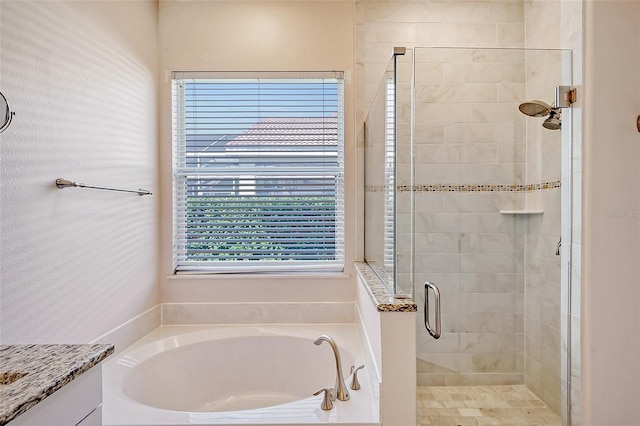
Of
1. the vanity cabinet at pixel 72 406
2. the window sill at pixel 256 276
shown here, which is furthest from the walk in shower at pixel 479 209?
the vanity cabinet at pixel 72 406

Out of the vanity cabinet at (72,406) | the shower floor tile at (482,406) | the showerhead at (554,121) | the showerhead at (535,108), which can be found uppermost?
the showerhead at (535,108)

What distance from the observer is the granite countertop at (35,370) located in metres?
0.77

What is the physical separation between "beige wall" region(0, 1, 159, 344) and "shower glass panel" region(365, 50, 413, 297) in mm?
1359

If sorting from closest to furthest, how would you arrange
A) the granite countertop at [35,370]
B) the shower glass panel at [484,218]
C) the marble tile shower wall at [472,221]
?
the granite countertop at [35,370] → the shower glass panel at [484,218] → the marble tile shower wall at [472,221]

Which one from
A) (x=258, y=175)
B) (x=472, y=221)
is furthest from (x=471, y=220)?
(x=258, y=175)

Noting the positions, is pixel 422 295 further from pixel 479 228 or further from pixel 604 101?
pixel 604 101

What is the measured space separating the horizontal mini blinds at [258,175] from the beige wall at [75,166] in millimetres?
257

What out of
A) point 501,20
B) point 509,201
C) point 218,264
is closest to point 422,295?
point 509,201

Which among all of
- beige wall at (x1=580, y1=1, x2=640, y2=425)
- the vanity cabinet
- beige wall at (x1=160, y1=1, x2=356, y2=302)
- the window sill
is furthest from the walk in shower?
the vanity cabinet

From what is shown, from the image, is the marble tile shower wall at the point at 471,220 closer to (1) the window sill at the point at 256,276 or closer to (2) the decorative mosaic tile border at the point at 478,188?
(2) the decorative mosaic tile border at the point at 478,188

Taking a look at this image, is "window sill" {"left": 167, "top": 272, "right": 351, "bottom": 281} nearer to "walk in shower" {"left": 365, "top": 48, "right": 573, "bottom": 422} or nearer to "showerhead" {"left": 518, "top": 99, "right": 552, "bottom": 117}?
"walk in shower" {"left": 365, "top": 48, "right": 573, "bottom": 422}

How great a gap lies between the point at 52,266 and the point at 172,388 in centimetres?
95

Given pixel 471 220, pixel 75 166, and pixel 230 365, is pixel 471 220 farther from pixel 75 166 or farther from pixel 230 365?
pixel 75 166

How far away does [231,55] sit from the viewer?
98.2 inches
